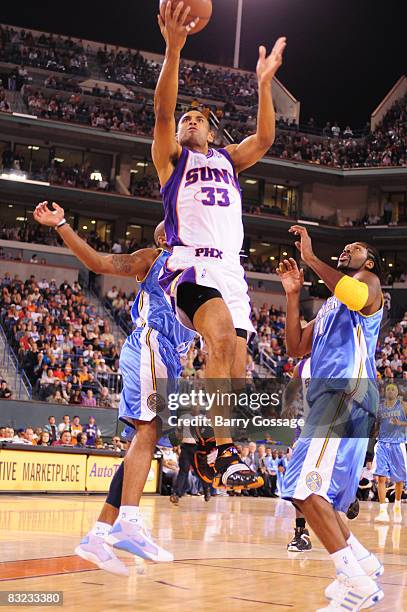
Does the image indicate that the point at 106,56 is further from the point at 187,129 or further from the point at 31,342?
the point at 187,129

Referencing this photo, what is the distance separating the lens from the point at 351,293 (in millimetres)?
5430

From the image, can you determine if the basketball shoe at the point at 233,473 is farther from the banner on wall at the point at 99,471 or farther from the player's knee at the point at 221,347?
the banner on wall at the point at 99,471

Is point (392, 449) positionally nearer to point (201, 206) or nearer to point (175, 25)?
point (201, 206)

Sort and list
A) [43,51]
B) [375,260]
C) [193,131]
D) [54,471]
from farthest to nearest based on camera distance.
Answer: [43,51]
[54,471]
[375,260]
[193,131]

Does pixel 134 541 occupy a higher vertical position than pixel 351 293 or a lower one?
lower

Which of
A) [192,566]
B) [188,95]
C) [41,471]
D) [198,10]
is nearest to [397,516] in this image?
[41,471]

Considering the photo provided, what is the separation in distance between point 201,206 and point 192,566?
3059 millimetres

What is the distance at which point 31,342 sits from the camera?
22609 millimetres

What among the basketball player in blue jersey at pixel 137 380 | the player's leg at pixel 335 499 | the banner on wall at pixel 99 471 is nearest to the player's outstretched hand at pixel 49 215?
the basketball player in blue jersey at pixel 137 380

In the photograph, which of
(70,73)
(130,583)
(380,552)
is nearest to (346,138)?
(70,73)

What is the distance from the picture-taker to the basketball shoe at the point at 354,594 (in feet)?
16.1

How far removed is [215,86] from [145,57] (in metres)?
3.74

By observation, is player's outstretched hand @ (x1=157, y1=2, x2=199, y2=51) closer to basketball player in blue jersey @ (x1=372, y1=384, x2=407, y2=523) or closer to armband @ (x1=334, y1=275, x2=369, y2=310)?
armband @ (x1=334, y1=275, x2=369, y2=310)

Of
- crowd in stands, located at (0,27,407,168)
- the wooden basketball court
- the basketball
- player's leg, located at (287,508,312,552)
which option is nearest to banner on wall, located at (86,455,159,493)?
the wooden basketball court
